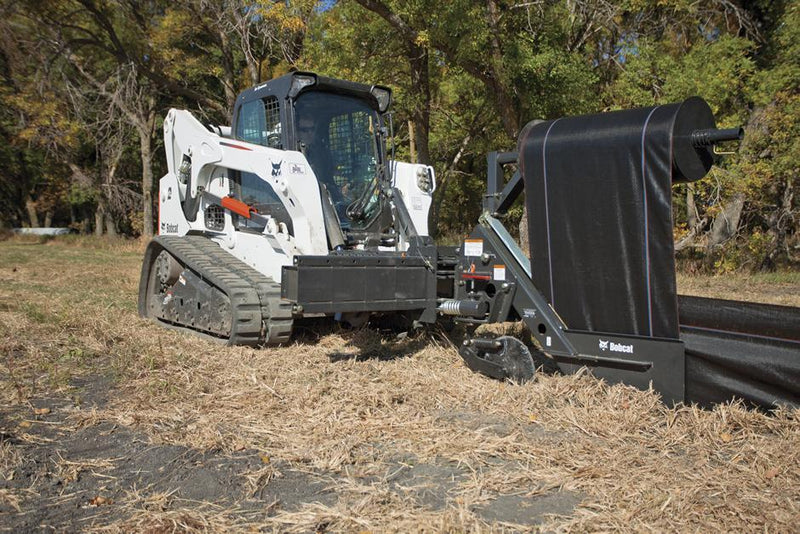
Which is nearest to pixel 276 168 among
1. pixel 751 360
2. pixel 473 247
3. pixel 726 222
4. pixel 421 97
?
pixel 473 247

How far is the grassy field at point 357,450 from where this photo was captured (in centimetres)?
304

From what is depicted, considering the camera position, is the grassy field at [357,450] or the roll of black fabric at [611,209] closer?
the grassy field at [357,450]

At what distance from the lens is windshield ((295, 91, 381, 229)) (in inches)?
279

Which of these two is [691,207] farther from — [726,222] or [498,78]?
[498,78]

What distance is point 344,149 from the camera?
734 centimetres

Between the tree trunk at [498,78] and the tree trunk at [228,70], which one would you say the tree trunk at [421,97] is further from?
the tree trunk at [228,70]

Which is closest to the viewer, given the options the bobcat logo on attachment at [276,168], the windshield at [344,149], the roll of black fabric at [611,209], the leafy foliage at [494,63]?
the roll of black fabric at [611,209]

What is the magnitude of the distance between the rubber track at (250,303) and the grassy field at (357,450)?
36cm

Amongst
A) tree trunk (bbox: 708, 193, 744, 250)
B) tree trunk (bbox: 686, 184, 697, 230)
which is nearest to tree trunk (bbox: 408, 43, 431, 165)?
tree trunk (bbox: 686, 184, 697, 230)

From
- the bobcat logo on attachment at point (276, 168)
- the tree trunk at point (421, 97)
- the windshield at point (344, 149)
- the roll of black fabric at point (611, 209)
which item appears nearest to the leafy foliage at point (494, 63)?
the tree trunk at point (421, 97)

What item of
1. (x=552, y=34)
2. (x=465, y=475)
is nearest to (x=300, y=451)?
(x=465, y=475)

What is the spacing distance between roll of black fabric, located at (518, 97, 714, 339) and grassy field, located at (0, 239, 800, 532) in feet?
1.87

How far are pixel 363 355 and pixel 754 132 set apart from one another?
40.4ft

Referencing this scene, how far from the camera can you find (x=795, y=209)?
15.3m
